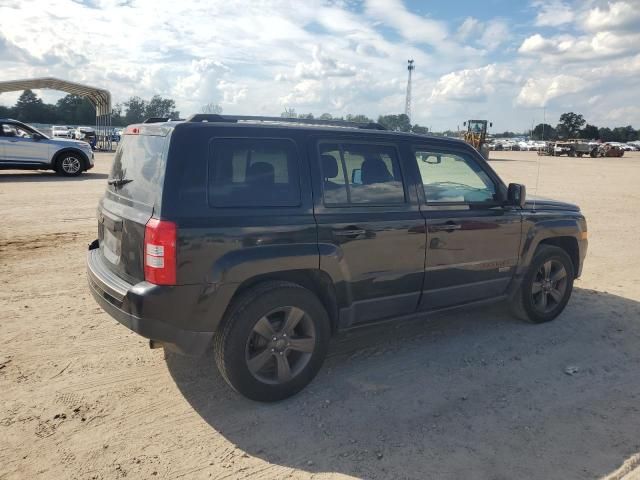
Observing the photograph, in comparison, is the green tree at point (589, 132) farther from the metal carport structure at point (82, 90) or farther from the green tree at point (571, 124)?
the metal carport structure at point (82, 90)

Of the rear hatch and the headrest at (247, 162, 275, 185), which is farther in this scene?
the headrest at (247, 162, 275, 185)

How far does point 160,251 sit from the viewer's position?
2973 mm

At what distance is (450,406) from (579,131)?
92462mm

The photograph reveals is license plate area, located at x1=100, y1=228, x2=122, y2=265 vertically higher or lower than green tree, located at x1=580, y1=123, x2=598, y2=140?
lower

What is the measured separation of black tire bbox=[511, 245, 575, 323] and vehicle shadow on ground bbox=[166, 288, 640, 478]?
247mm

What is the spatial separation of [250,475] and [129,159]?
7.69 ft

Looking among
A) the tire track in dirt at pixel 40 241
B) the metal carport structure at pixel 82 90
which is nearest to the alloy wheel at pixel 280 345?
the tire track in dirt at pixel 40 241

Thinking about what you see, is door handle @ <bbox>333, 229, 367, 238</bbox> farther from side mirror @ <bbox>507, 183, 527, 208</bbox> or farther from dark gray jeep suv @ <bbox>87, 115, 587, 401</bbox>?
side mirror @ <bbox>507, 183, 527, 208</bbox>

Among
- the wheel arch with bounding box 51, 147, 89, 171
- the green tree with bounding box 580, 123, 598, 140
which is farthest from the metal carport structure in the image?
the green tree with bounding box 580, 123, 598, 140

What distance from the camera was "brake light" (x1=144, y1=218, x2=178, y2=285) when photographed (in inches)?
116

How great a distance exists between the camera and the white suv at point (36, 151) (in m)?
15.2

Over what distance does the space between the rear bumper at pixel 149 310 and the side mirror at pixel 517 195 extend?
2975 millimetres

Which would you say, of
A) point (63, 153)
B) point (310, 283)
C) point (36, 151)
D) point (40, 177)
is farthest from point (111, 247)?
point (40, 177)

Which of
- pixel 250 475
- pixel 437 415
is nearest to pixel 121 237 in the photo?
pixel 250 475
